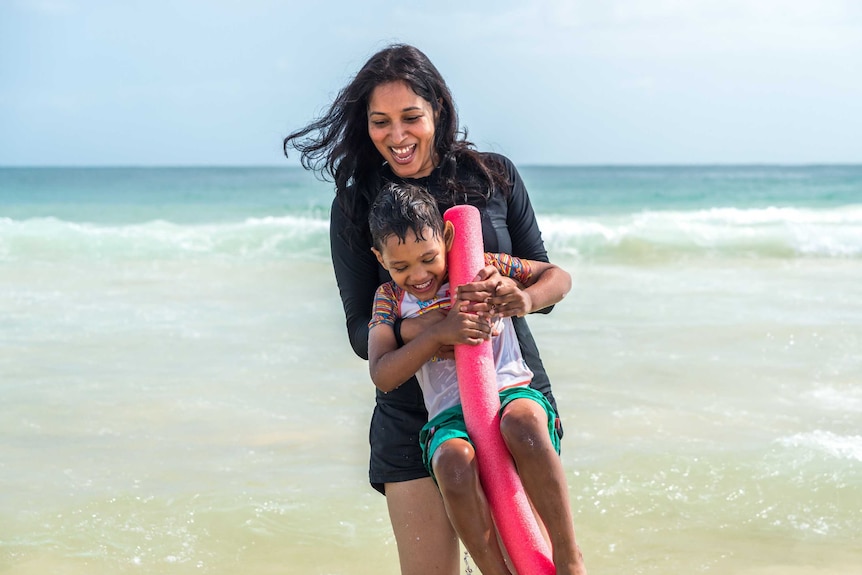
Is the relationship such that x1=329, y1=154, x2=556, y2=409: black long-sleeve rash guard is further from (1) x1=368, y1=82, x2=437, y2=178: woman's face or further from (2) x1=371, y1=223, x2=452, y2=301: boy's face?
(2) x1=371, y1=223, x2=452, y2=301: boy's face

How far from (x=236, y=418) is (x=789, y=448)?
324 centimetres

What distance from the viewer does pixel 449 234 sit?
2.81 meters

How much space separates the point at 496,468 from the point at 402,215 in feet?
2.32

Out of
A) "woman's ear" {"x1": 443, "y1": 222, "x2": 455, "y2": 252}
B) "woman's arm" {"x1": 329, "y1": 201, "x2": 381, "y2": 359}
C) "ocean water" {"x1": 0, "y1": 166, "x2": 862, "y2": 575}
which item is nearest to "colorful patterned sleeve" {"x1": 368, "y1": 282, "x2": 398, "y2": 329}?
"woman's arm" {"x1": 329, "y1": 201, "x2": 381, "y2": 359}

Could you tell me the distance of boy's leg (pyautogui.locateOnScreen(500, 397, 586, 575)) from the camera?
2.60 m

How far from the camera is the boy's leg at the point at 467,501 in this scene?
259cm

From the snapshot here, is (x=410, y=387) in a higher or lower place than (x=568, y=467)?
higher

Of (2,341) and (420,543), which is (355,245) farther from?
(2,341)

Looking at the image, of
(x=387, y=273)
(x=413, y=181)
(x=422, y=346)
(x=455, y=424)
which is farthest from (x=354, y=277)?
(x=455, y=424)

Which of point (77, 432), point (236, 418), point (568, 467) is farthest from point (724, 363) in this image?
point (77, 432)

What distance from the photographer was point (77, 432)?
608 centimetres

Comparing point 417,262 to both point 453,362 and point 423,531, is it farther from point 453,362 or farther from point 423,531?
point 423,531

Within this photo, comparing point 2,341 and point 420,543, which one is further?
point 2,341

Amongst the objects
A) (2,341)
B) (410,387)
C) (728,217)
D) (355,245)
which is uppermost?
A: (355,245)
